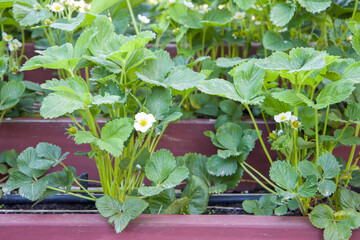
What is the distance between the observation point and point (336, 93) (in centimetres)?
91

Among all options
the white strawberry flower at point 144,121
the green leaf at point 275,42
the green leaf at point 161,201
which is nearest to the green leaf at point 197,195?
the green leaf at point 161,201

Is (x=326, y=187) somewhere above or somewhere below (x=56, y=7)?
below

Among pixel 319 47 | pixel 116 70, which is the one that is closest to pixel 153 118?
pixel 116 70

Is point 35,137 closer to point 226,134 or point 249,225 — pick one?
point 226,134

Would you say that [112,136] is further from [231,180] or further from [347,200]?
Result: [347,200]

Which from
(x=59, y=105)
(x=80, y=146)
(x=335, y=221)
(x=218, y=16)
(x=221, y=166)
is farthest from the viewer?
(x=218, y=16)

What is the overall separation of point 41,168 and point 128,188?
236 millimetres

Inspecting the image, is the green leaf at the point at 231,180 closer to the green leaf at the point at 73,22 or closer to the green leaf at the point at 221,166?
the green leaf at the point at 221,166

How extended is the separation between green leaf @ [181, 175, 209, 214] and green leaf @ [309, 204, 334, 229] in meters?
0.28

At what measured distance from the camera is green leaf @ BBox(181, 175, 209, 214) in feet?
3.49

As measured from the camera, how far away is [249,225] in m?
0.93

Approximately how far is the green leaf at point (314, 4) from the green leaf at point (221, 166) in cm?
49

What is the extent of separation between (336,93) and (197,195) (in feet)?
1.45

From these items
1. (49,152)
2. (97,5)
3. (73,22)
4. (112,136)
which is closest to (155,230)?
(112,136)
